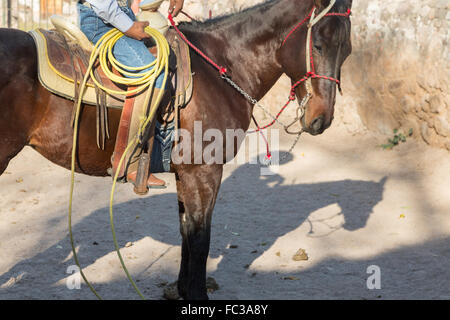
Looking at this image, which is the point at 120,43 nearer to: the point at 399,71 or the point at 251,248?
the point at 251,248

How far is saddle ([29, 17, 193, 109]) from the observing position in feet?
12.0

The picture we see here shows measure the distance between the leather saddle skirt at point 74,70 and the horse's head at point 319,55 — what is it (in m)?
0.85

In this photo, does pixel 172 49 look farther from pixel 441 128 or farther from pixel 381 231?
pixel 441 128

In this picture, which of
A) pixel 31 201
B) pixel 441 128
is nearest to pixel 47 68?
pixel 31 201

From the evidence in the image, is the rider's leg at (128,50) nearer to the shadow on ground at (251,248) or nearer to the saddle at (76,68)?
the saddle at (76,68)

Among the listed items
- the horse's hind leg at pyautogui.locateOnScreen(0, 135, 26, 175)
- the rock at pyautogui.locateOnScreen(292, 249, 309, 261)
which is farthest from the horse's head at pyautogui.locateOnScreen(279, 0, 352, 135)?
the horse's hind leg at pyautogui.locateOnScreen(0, 135, 26, 175)

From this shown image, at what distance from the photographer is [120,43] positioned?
12.6 ft

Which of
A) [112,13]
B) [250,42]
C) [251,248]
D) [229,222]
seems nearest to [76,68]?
[112,13]

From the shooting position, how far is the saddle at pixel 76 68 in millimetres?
3648

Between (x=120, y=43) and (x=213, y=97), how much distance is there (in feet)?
2.71

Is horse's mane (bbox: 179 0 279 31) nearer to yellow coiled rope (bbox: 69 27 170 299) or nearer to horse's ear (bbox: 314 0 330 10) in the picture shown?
horse's ear (bbox: 314 0 330 10)

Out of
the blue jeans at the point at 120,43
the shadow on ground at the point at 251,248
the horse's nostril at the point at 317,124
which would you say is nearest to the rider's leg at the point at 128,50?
the blue jeans at the point at 120,43

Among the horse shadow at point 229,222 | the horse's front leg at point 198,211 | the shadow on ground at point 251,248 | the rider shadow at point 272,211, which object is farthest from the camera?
the rider shadow at point 272,211
